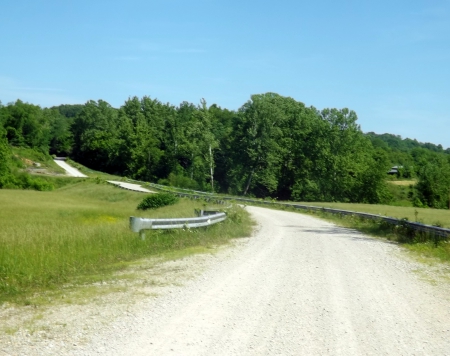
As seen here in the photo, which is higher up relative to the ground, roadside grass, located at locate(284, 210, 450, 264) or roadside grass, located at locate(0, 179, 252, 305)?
roadside grass, located at locate(284, 210, 450, 264)

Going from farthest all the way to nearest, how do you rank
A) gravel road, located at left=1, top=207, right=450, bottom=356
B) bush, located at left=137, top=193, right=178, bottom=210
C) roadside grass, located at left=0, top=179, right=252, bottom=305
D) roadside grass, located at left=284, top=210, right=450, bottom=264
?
bush, located at left=137, top=193, right=178, bottom=210, roadside grass, located at left=284, top=210, right=450, bottom=264, roadside grass, located at left=0, top=179, right=252, bottom=305, gravel road, located at left=1, top=207, right=450, bottom=356

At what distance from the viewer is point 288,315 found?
29.0 feet

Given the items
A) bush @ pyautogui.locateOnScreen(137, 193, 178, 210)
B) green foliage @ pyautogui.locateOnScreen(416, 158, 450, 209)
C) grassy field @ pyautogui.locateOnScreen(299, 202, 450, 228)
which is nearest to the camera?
grassy field @ pyautogui.locateOnScreen(299, 202, 450, 228)

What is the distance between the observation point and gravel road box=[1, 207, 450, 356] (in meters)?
7.12

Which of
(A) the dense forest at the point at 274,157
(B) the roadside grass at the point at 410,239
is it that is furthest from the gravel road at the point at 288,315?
(A) the dense forest at the point at 274,157

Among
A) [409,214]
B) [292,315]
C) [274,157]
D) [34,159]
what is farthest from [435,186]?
[292,315]

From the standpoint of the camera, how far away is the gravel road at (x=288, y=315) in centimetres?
712

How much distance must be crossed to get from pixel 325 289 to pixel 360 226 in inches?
833

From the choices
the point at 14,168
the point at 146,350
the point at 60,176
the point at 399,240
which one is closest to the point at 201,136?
the point at 60,176

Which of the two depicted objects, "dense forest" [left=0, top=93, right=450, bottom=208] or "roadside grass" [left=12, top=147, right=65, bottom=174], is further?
"roadside grass" [left=12, top=147, right=65, bottom=174]

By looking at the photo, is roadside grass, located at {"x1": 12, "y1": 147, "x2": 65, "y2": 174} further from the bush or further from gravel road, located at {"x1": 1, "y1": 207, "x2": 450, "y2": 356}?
gravel road, located at {"x1": 1, "y1": 207, "x2": 450, "y2": 356}

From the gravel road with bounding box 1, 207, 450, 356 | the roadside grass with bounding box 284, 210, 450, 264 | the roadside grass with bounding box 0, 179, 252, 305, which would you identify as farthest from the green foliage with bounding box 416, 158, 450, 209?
the gravel road with bounding box 1, 207, 450, 356

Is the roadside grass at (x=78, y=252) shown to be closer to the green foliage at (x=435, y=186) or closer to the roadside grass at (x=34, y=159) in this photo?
the roadside grass at (x=34, y=159)

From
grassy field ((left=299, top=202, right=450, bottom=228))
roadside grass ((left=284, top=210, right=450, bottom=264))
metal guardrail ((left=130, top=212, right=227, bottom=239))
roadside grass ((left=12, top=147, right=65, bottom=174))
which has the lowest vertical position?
roadside grass ((left=284, top=210, right=450, bottom=264))
